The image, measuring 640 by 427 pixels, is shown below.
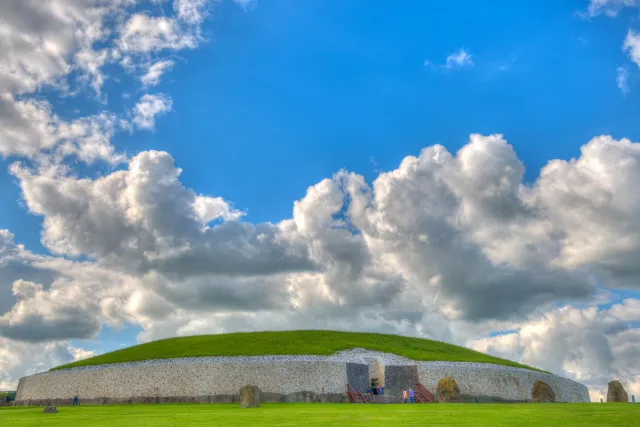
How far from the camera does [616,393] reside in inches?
1750

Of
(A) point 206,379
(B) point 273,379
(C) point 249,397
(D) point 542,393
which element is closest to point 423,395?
(D) point 542,393

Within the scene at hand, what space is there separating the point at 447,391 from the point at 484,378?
661 centimetres

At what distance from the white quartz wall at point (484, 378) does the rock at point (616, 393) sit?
9317 mm

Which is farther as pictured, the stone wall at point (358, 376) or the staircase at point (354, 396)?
the stone wall at point (358, 376)

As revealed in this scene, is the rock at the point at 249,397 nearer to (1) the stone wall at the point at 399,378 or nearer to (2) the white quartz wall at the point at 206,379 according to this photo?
(2) the white quartz wall at the point at 206,379

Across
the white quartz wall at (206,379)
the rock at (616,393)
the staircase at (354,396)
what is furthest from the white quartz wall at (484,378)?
the rock at (616,393)

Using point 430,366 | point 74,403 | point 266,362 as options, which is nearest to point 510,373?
point 430,366

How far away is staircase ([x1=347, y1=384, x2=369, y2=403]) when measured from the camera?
4659cm

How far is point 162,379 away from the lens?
166 feet

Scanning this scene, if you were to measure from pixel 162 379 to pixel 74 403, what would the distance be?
8.63 metres

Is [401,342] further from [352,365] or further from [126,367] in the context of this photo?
[126,367]

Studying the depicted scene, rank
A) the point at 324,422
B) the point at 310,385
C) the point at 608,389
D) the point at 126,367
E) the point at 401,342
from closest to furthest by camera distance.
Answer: the point at 324,422, the point at 608,389, the point at 310,385, the point at 126,367, the point at 401,342

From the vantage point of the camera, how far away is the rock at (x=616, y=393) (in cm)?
4428

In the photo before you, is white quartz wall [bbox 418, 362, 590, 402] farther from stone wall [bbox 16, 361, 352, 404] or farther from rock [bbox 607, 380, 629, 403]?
rock [bbox 607, 380, 629, 403]
